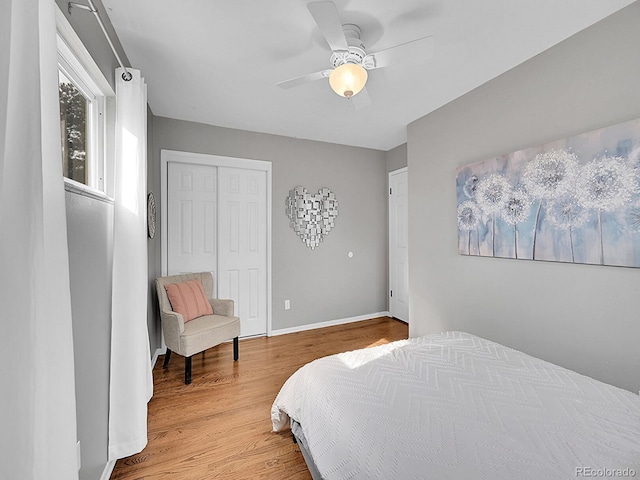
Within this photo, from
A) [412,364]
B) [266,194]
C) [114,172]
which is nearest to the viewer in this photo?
[412,364]

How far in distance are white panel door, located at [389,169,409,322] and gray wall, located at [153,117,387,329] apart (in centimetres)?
14

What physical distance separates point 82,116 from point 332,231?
2988mm

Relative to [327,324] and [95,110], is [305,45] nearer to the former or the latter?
[95,110]

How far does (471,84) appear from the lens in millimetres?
2477

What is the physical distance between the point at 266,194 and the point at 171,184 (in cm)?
108

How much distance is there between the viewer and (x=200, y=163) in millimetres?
3320

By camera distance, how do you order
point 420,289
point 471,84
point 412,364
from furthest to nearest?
1. point 420,289
2. point 471,84
3. point 412,364

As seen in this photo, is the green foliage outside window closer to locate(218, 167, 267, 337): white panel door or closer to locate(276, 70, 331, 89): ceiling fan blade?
locate(276, 70, 331, 89): ceiling fan blade

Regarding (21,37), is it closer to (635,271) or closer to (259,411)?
(259,411)

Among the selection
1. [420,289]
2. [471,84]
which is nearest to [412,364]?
[420,289]

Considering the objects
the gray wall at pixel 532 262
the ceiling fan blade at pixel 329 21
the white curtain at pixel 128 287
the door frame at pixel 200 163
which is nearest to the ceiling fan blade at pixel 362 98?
the ceiling fan blade at pixel 329 21

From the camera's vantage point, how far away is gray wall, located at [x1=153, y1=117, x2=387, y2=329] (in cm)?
344

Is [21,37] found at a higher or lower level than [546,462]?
higher

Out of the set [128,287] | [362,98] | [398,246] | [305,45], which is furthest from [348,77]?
[398,246]
